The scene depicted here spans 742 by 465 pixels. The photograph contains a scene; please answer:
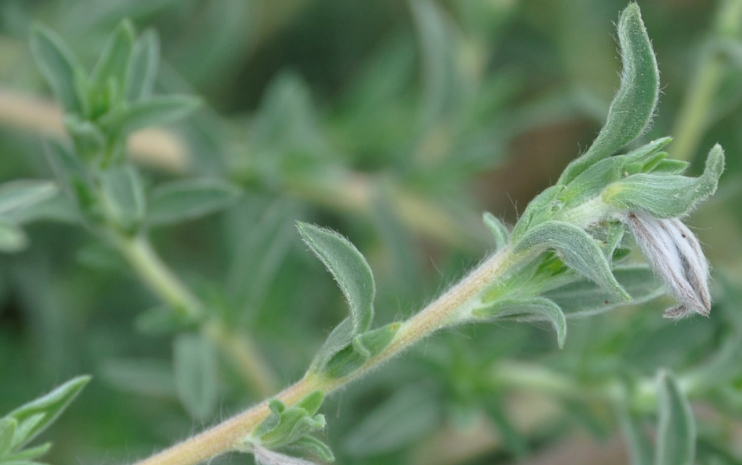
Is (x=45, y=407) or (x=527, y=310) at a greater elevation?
(x=45, y=407)

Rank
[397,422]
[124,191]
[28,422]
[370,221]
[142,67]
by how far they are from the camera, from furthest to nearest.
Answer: [370,221], [397,422], [142,67], [124,191], [28,422]

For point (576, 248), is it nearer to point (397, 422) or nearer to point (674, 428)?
point (674, 428)

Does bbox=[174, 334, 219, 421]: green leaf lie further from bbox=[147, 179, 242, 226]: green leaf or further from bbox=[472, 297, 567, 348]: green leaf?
bbox=[472, 297, 567, 348]: green leaf

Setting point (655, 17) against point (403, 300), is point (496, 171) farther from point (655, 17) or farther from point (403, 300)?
point (403, 300)

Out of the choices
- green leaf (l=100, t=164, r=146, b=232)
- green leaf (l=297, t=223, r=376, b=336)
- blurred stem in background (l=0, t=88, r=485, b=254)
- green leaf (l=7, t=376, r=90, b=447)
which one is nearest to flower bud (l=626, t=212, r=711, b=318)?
green leaf (l=297, t=223, r=376, b=336)

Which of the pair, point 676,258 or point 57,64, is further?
point 57,64

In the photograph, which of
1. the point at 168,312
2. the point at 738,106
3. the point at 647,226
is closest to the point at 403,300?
the point at 168,312

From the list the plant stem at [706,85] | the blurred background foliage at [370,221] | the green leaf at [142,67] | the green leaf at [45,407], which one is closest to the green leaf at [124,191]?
the green leaf at [142,67]

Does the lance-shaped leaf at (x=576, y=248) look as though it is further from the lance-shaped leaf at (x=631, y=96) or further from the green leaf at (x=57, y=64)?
the green leaf at (x=57, y=64)

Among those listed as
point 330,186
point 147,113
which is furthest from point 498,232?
point 330,186
